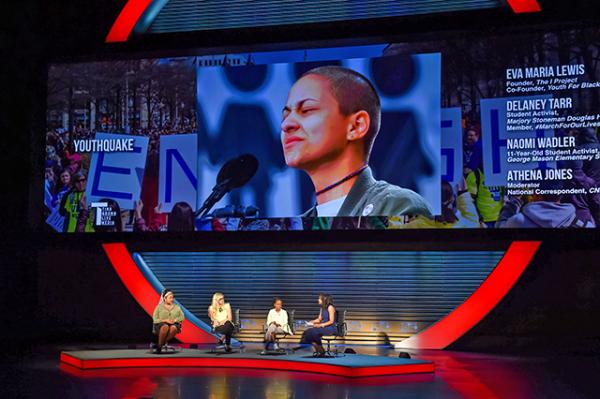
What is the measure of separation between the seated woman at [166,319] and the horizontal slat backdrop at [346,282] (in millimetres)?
2210

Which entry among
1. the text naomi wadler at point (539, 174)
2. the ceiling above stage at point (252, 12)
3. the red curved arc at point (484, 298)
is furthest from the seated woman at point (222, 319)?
the ceiling above stage at point (252, 12)

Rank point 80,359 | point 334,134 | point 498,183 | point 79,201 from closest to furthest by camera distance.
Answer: point 80,359, point 498,183, point 334,134, point 79,201

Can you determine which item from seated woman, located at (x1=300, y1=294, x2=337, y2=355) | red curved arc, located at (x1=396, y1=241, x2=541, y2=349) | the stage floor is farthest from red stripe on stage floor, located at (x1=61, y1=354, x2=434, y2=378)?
red curved arc, located at (x1=396, y1=241, x2=541, y2=349)

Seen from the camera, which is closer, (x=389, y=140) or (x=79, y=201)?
(x=389, y=140)

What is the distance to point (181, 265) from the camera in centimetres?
1237

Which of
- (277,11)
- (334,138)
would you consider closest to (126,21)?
(277,11)

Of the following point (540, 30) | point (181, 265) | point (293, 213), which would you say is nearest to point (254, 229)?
point (293, 213)

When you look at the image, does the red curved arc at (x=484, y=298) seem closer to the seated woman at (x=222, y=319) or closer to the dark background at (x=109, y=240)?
the dark background at (x=109, y=240)

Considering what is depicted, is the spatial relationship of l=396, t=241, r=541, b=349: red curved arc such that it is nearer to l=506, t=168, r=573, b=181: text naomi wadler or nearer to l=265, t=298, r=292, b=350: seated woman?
l=506, t=168, r=573, b=181: text naomi wadler

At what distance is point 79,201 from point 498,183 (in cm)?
562

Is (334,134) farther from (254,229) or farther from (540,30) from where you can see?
(540,30)

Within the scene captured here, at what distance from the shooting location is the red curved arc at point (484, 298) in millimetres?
10945

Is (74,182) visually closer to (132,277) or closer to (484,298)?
(132,277)

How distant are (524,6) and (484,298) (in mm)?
3658
